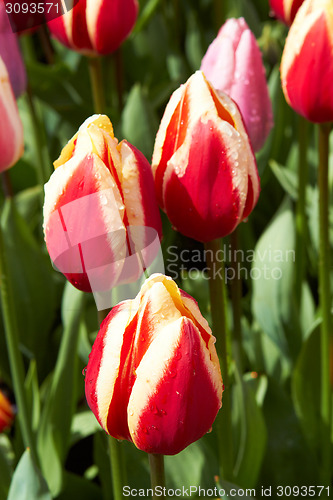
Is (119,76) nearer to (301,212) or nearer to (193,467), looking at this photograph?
(301,212)

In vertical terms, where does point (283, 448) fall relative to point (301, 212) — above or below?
below

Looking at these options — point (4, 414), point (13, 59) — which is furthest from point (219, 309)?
point (13, 59)

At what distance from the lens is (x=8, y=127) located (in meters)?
0.61

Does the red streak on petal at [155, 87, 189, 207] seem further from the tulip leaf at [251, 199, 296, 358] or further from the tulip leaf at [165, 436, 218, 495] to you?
the tulip leaf at [251, 199, 296, 358]

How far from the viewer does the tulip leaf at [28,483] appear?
0.64m

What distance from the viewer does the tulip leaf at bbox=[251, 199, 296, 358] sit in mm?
999

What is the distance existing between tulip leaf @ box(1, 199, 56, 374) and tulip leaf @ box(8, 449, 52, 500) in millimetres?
525

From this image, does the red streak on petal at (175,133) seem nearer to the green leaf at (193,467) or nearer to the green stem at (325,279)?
the green stem at (325,279)

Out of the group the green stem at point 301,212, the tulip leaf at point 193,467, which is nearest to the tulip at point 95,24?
the green stem at point 301,212

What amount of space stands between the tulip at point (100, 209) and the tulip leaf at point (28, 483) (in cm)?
24

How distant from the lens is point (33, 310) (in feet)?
3.87

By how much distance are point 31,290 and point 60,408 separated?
32 cm

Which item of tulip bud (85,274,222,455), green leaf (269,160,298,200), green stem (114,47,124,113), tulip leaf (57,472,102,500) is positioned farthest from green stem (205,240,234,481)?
green stem (114,47,124,113)

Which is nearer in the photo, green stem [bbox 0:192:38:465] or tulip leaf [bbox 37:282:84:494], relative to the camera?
green stem [bbox 0:192:38:465]
